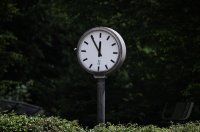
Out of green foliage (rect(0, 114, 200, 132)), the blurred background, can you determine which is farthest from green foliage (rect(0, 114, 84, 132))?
the blurred background

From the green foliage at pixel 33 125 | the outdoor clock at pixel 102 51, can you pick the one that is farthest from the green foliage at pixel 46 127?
the outdoor clock at pixel 102 51

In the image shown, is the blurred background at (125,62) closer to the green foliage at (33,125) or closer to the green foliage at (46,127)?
the green foliage at (46,127)

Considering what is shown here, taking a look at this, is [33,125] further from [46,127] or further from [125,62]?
[125,62]

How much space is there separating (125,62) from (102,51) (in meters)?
9.48

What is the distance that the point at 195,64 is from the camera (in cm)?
1413

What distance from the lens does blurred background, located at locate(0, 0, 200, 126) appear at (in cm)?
1533

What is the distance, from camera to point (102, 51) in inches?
316

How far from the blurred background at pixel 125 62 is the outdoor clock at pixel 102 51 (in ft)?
20.9

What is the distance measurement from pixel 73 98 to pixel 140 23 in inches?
164

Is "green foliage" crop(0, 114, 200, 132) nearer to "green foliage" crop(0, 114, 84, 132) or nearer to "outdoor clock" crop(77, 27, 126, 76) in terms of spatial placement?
"green foliage" crop(0, 114, 84, 132)

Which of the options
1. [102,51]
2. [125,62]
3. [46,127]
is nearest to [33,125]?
[46,127]

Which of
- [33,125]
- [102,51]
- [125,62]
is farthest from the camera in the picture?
[125,62]

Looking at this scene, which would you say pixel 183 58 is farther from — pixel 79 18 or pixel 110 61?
pixel 110 61

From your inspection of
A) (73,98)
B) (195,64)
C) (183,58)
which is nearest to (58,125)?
(195,64)
